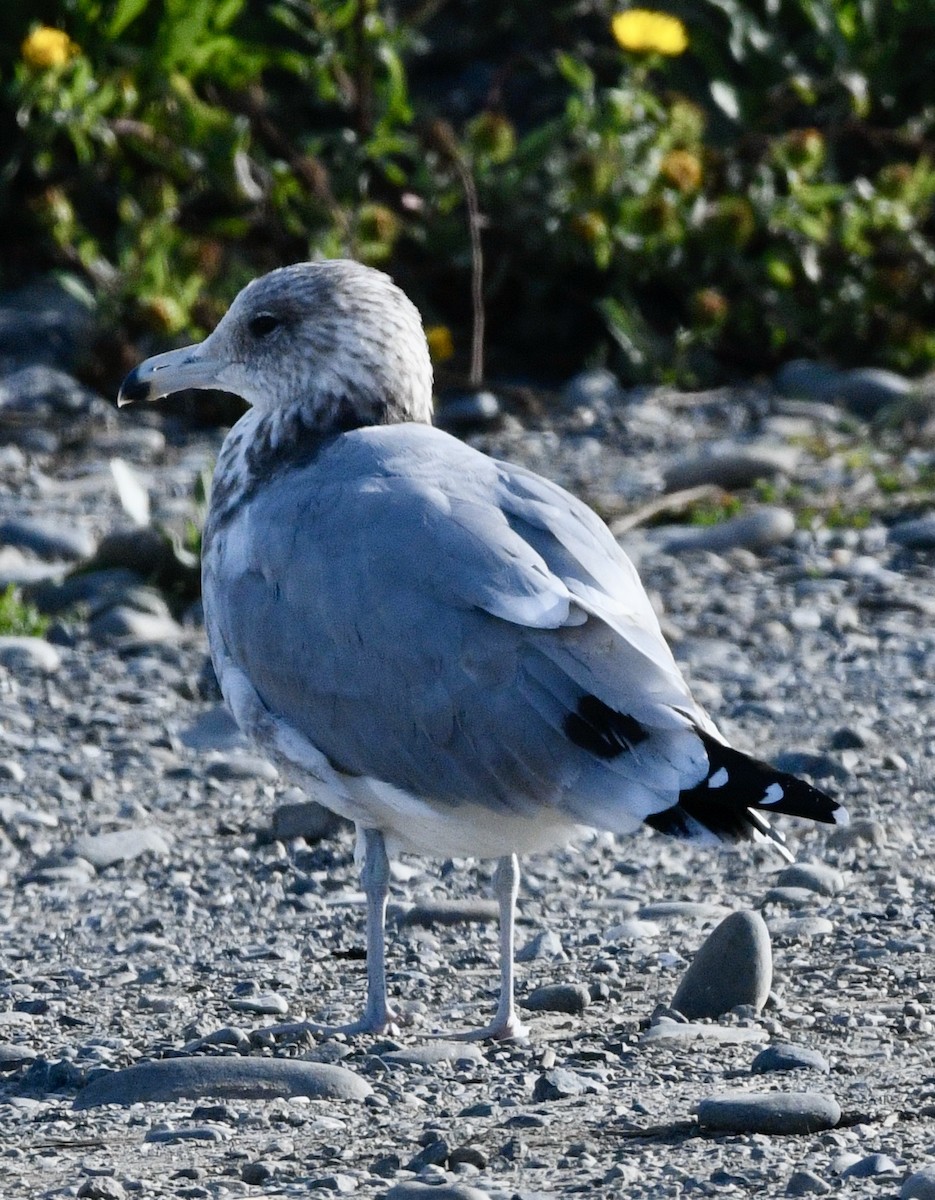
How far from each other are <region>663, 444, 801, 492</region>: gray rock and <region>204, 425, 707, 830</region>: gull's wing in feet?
13.3

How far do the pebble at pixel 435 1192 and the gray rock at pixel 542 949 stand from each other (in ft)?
4.69

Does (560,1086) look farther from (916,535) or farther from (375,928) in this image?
(916,535)

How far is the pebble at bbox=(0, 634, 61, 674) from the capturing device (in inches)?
265

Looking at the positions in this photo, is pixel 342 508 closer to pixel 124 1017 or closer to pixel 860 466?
pixel 124 1017

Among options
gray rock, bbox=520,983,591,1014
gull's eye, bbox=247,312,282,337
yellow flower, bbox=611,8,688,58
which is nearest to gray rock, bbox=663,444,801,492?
yellow flower, bbox=611,8,688,58

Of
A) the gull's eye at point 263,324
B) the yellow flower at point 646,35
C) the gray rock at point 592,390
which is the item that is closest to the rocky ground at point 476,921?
the gray rock at point 592,390

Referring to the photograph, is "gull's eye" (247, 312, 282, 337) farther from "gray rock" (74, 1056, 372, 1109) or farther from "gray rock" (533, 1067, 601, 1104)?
"gray rock" (533, 1067, 601, 1104)

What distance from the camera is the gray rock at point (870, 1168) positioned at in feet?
10.6

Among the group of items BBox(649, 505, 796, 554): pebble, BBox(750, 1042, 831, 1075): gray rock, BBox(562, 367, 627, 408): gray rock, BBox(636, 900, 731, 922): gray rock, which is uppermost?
BBox(562, 367, 627, 408): gray rock

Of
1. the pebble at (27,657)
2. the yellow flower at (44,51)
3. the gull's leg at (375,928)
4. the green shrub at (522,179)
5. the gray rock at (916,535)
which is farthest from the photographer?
the green shrub at (522,179)

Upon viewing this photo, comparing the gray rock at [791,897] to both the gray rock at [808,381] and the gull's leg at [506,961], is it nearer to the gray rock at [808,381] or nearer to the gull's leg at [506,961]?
the gull's leg at [506,961]

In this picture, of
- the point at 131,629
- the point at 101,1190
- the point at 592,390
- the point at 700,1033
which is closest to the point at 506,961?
the point at 700,1033

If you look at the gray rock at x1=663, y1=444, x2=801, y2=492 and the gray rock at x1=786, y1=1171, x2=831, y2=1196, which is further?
the gray rock at x1=663, y1=444, x2=801, y2=492

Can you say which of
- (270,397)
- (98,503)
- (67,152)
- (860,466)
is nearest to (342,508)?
(270,397)
